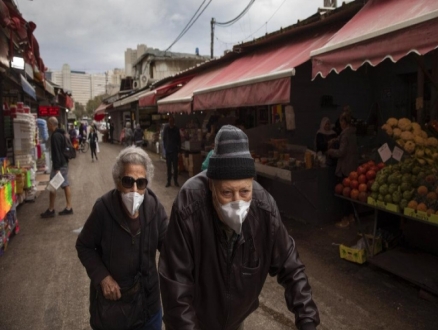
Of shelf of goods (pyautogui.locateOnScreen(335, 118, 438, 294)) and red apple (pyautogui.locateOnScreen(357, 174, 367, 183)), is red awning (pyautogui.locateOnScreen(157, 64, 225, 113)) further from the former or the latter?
shelf of goods (pyautogui.locateOnScreen(335, 118, 438, 294))

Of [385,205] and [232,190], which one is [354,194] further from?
[232,190]

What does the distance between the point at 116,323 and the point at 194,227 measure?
96 cm

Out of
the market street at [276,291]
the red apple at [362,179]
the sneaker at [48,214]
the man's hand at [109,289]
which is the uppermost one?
the red apple at [362,179]

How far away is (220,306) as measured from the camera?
182cm

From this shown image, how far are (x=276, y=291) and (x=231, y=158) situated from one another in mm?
3178

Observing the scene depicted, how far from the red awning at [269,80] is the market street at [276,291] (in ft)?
7.82

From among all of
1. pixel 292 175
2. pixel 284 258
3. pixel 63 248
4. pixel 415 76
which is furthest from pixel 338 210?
pixel 284 258

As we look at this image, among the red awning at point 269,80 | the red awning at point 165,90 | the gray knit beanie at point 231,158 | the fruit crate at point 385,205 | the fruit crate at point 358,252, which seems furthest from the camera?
the red awning at point 165,90

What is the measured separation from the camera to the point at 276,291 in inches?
172

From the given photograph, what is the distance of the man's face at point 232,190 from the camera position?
66.2 inches

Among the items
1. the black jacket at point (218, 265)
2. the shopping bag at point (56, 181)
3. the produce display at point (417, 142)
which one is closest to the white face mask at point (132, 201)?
the black jacket at point (218, 265)

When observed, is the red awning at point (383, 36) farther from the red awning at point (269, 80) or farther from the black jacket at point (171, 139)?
the black jacket at point (171, 139)

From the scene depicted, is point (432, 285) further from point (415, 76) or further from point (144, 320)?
point (415, 76)

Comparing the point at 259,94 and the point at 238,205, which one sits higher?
the point at 259,94
